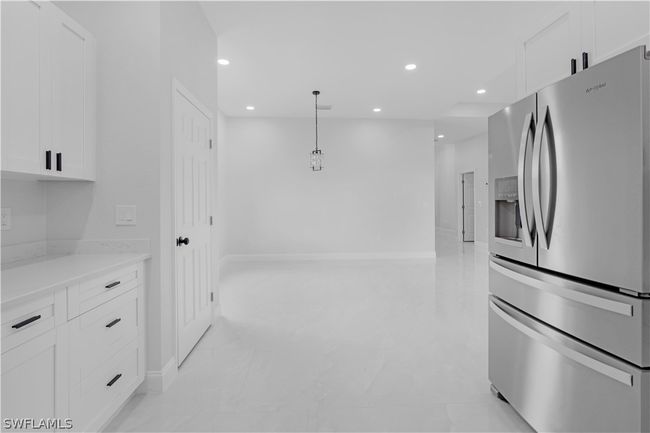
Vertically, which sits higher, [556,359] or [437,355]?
[556,359]

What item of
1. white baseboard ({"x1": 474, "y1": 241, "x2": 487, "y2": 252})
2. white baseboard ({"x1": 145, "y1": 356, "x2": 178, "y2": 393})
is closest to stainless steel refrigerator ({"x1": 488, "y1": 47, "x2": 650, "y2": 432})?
white baseboard ({"x1": 145, "y1": 356, "x2": 178, "y2": 393})

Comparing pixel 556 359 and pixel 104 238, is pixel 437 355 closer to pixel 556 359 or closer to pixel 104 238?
pixel 556 359

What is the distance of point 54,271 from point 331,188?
5785mm

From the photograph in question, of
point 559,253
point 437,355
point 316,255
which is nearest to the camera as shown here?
point 559,253

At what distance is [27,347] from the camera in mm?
1272

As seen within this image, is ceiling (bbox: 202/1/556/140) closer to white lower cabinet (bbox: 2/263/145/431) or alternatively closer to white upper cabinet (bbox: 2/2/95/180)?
white upper cabinet (bbox: 2/2/95/180)

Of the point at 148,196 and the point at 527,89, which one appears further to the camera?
the point at 527,89

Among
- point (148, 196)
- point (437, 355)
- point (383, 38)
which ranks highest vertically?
point (383, 38)

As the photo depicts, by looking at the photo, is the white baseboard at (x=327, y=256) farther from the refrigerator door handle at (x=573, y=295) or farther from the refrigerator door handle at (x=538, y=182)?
the refrigerator door handle at (x=538, y=182)

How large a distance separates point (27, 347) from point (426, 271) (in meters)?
5.68

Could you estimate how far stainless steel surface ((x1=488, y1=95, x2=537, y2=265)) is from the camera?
170cm

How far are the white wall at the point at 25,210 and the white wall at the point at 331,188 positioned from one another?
4.78 meters

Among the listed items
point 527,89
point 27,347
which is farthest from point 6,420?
point 527,89

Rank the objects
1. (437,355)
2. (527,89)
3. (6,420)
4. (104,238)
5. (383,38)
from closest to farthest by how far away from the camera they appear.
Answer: (6,420) < (104,238) < (527,89) < (437,355) < (383,38)
